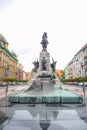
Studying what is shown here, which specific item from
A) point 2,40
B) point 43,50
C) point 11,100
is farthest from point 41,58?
point 2,40

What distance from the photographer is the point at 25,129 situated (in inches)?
251

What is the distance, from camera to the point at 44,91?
1745 cm

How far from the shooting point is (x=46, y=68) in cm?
3083

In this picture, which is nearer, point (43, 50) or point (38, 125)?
point (38, 125)

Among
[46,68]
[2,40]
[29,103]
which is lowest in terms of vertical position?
[29,103]

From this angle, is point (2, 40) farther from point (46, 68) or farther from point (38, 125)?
point (38, 125)

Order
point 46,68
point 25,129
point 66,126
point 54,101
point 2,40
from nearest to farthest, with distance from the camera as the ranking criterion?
point 25,129 < point 66,126 < point 54,101 < point 46,68 < point 2,40

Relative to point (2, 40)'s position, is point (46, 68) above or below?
below

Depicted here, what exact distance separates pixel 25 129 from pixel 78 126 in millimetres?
2023

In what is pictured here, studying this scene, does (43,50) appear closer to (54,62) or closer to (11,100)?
(54,62)

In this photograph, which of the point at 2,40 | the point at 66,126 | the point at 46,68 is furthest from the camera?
the point at 2,40

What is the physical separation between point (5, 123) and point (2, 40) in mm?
93436

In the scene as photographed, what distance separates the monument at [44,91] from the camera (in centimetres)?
1352

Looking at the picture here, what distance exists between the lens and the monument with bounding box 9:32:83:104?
13.5 m
